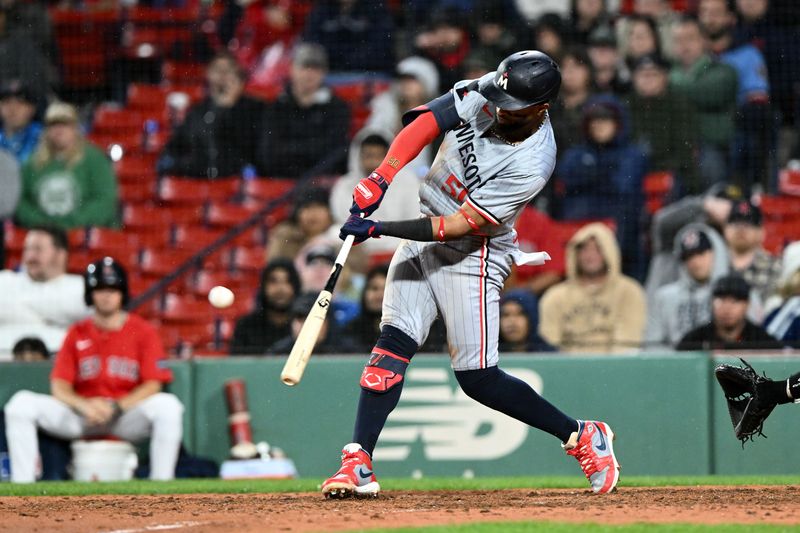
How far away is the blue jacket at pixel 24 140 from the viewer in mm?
11195

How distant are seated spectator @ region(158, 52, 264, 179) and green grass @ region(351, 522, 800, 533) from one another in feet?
22.4

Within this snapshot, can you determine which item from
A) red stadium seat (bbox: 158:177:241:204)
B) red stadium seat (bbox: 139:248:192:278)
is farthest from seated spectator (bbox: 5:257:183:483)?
red stadium seat (bbox: 158:177:241:204)

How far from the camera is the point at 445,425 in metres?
8.18

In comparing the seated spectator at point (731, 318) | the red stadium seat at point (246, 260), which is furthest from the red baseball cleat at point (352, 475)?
the red stadium seat at point (246, 260)

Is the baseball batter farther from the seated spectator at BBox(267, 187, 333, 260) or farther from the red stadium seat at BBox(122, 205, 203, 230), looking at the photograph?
the red stadium seat at BBox(122, 205, 203, 230)

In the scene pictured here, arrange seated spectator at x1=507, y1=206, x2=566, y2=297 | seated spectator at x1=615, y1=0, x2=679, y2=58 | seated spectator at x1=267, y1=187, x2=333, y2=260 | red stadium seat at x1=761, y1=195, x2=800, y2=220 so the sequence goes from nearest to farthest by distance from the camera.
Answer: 1. seated spectator at x1=507, y1=206, x2=566, y2=297
2. red stadium seat at x1=761, y1=195, x2=800, y2=220
3. seated spectator at x1=267, y1=187, x2=333, y2=260
4. seated spectator at x1=615, y1=0, x2=679, y2=58

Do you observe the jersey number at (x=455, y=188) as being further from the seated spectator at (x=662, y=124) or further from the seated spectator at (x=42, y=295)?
the seated spectator at (x=662, y=124)

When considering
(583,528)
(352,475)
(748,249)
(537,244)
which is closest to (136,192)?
(537,244)

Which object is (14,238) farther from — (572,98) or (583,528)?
(583,528)

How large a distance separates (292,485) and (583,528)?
96.2 inches

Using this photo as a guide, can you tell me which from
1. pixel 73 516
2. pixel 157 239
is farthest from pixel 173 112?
pixel 73 516

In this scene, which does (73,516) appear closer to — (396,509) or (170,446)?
(396,509)

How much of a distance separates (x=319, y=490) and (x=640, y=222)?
429 cm

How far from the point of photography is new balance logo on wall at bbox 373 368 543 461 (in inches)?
320
